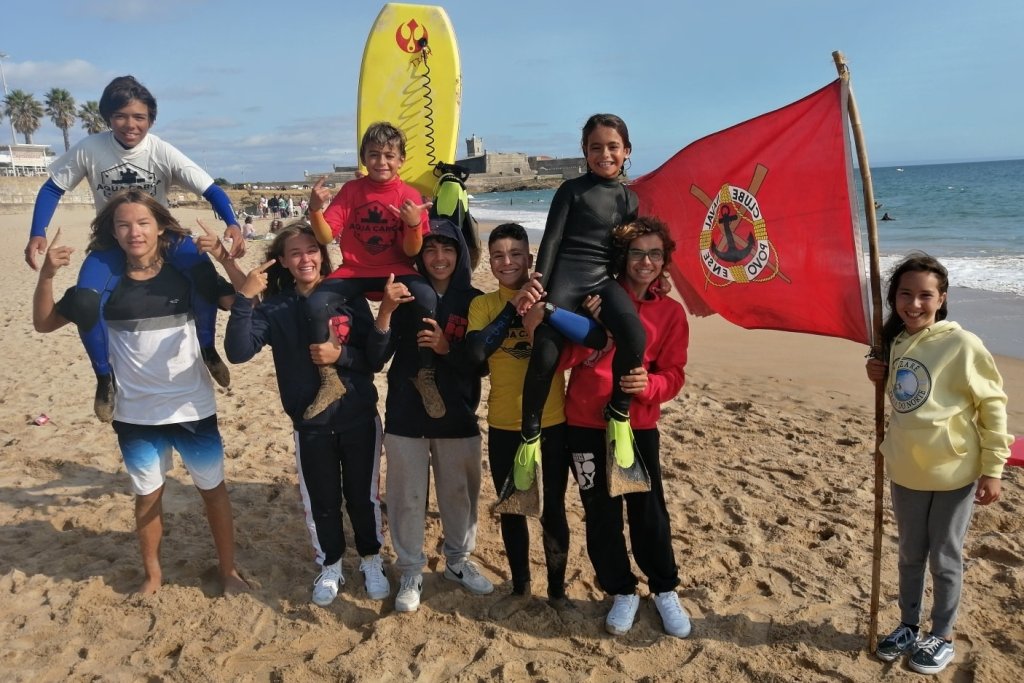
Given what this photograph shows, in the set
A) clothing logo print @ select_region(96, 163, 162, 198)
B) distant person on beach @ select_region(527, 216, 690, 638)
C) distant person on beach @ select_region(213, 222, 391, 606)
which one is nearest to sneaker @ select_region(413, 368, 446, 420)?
distant person on beach @ select_region(213, 222, 391, 606)

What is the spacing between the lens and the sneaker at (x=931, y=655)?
9.78ft

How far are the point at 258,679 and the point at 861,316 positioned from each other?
3.25m

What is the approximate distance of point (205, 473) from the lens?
3621 millimetres

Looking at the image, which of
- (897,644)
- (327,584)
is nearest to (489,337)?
(327,584)

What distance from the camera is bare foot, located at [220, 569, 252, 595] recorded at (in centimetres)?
375

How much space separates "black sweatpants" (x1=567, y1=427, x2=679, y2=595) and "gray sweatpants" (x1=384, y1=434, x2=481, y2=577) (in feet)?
2.05

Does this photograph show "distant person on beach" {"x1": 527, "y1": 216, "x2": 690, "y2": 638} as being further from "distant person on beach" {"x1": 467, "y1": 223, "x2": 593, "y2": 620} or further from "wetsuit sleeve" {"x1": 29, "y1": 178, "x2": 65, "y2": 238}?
"wetsuit sleeve" {"x1": 29, "y1": 178, "x2": 65, "y2": 238}

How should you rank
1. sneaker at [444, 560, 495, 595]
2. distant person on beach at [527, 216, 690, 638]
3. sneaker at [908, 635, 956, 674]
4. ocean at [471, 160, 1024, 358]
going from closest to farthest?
sneaker at [908, 635, 956, 674] < distant person on beach at [527, 216, 690, 638] < sneaker at [444, 560, 495, 595] < ocean at [471, 160, 1024, 358]

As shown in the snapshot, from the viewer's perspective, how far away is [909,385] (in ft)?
9.53

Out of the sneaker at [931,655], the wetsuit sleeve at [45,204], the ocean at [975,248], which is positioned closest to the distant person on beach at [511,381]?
the sneaker at [931,655]

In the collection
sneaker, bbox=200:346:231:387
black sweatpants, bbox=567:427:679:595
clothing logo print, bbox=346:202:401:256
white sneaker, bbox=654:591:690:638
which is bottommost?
white sneaker, bbox=654:591:690:638

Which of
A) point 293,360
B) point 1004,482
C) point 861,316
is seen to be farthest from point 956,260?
point 293,360

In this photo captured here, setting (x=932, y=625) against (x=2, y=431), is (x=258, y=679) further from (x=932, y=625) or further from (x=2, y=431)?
(x=2, y=431)

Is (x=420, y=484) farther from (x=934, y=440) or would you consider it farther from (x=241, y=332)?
(x=934, y=440)
